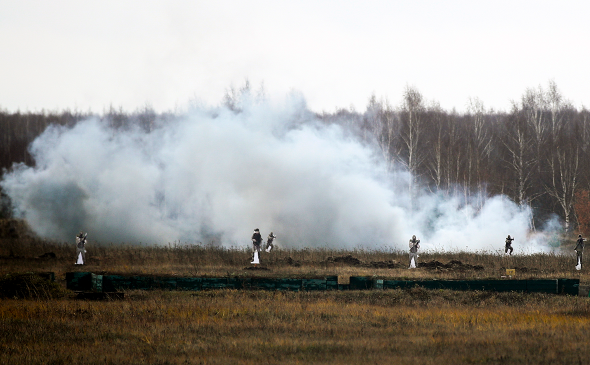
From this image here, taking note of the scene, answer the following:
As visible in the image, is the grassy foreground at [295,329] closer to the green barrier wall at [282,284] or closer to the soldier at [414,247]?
the green barrier wall at [282,284]

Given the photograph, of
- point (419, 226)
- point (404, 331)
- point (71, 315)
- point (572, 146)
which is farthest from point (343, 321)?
point (572, 146)

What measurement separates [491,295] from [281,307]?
6.66 metres

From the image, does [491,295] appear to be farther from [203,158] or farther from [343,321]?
[203,158]

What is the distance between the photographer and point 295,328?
1300cm

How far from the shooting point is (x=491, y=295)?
1853 centimetres

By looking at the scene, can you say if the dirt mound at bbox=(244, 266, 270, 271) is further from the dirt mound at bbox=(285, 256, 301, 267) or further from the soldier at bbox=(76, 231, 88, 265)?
the soldier at bbox=(76, 231, 88, 265)

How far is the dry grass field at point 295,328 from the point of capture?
10.2 metres

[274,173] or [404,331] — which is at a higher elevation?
[274,173]

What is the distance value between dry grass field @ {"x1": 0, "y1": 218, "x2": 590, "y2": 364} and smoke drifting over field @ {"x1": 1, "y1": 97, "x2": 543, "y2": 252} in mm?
17516

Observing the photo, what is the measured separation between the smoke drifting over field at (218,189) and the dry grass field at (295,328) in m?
17.5

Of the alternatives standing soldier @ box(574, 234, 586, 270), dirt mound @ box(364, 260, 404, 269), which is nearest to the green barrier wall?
dirt mound @ box(364, 260, 404, 269)

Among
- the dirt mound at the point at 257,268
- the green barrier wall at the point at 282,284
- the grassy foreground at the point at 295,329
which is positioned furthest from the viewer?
the dirt mound at the point at 257,268

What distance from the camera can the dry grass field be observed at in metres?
10.2

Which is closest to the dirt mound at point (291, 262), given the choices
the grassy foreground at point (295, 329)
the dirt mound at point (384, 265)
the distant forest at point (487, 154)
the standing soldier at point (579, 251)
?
the dirt mound at point (384, 265)
